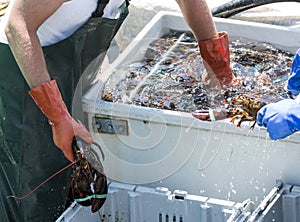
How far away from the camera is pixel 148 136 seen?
14.3ft

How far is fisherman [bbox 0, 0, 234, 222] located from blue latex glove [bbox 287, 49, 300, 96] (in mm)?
378

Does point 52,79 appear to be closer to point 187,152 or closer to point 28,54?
point 28,54

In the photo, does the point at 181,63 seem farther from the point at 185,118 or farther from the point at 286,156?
the point at 286,156

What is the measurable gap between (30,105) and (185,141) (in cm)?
77

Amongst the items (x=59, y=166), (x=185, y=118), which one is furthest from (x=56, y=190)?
(x=185, y=118)

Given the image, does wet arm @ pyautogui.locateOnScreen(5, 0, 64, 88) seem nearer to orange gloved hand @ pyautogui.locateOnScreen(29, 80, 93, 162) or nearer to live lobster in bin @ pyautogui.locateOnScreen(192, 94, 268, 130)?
orange gloved hand @ pyautogui.locateOnScreen(29, 80, 93, 162)

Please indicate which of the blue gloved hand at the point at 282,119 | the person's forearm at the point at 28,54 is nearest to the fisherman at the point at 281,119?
the blue gloved hand at the point at 282,119

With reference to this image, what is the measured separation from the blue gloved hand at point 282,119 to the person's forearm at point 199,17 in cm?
89

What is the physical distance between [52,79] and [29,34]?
497 millimetres

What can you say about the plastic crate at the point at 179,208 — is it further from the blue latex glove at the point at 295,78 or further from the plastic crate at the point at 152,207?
the blue latex glove at the point at 295,78

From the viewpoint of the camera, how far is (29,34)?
379cm

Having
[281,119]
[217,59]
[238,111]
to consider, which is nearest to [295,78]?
[238,111]

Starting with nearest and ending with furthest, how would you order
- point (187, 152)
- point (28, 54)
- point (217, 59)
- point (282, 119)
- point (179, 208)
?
point (282, 119)
point (28, 54)
point (179, 208)
point (187, 152)
point (217, 59)

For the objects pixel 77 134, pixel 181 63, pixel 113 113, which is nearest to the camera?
pixel 77 134
